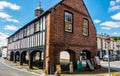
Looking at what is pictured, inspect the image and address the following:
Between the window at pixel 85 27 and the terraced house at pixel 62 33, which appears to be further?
the window at pixel 85 27

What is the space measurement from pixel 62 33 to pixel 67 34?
3.33ft

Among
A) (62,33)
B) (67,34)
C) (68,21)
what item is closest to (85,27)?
(68,21)

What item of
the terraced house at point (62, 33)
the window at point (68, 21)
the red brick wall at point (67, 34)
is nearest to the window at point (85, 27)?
the terraced house at point (62, 33)

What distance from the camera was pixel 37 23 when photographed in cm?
2317

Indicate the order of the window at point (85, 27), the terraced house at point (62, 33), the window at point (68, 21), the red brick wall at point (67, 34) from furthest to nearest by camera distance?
the window at point (85, 27), the window at point (68, 21), the terraced house at point (62, 33), the red brick wall at point (67, 34)

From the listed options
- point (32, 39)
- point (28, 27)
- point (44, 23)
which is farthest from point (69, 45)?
point (28, 27)

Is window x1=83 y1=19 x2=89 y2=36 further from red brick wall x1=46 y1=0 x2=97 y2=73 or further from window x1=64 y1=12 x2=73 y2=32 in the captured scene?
window x1=64 y1=12 x2=73 y2=32

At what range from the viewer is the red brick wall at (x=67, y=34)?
19516 mm

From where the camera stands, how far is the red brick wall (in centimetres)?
1952

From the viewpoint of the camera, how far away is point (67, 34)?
21.6 m

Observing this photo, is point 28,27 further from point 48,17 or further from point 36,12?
point 36,12

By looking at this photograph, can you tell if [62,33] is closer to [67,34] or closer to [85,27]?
[67,34]

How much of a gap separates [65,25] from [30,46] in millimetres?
6884

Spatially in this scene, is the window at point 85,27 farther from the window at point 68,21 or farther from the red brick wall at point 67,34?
the window at point 68,21
